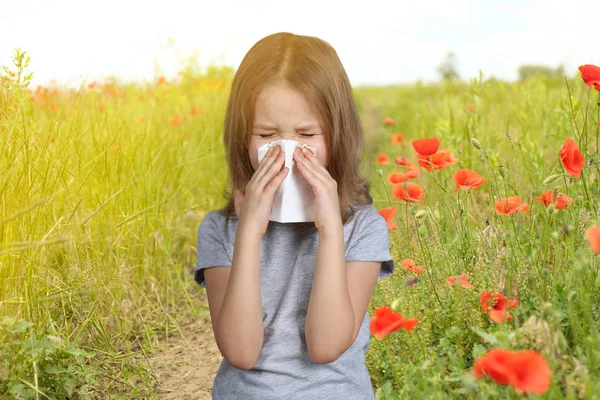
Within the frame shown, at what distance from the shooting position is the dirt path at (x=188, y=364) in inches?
93.8

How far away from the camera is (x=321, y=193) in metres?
1.51

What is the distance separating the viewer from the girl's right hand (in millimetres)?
1512

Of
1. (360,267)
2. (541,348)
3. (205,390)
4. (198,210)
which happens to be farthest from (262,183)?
(198,210)

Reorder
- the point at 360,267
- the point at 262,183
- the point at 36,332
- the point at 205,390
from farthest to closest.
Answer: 1. the point at 205,390
2. the point at 36,332
3. the point at 360,267
4. the point at 262,183

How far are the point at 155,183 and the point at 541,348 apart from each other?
2008 millimetres

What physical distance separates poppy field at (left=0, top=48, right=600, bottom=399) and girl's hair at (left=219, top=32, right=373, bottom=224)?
23cm

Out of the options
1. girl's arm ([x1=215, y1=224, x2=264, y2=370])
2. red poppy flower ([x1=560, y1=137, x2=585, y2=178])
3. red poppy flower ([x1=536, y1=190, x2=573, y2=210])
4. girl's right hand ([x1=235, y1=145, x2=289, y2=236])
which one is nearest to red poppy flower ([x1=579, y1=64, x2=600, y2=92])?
red poppy flower ([x1=560, y1=137, x2=585, y2=178])

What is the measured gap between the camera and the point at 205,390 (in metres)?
2.41

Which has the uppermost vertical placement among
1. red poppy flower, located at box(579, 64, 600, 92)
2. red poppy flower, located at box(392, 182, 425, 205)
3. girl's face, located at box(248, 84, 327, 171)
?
red poppy flower, located at box(579, 64, 600, 92)

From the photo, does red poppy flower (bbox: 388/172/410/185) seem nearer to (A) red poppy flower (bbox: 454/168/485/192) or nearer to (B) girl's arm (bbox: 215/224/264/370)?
(A) red poppy flower (bbox: 454/168/485/192)

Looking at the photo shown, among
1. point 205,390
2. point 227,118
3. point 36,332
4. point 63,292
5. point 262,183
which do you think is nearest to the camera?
point 262,183

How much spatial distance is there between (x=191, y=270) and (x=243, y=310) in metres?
1.99

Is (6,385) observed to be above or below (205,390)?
above

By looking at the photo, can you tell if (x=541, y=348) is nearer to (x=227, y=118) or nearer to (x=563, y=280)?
(x=563, y=280)
